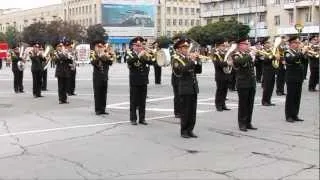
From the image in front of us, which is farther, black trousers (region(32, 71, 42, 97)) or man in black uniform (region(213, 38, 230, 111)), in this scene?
black trousers (region(32, 71, 42, 97))

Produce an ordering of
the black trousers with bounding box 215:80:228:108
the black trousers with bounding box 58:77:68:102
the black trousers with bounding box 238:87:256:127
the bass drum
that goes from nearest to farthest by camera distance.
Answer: the black trousers with bounding box 238:87:256:127
the bass drum
the black trousers with bounding box 215:80:228:108
the black trousers with bounding box 58:77:68:102

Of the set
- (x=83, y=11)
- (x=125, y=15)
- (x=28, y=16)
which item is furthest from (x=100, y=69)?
(x=28, y=16)

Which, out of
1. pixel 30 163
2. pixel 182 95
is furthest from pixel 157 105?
pixel 30 163

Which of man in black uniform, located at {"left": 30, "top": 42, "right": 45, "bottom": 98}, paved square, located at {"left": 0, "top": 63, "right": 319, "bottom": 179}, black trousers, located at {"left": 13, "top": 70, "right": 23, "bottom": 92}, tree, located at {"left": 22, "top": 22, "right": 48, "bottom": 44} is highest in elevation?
tree, located at {"left": 22, "top": 22, "right": 48, "bottom": 44}

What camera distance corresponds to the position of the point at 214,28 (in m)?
96.3

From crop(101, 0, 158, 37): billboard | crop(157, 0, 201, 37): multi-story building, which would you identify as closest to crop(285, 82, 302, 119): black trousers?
crop(101, 0, 158, 37): billboard

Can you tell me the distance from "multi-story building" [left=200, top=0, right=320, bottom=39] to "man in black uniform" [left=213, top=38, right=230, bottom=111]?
224 feet

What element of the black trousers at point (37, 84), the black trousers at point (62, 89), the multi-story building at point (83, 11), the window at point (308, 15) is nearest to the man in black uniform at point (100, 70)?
the black trousers at point (62, 89)

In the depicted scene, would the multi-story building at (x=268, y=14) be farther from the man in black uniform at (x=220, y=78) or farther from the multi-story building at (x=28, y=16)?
the man in black uniform at (x=220, y=78)

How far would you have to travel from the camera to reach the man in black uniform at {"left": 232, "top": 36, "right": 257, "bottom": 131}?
12.2 metres

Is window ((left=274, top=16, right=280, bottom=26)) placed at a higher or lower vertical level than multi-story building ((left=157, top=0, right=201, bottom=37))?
lower

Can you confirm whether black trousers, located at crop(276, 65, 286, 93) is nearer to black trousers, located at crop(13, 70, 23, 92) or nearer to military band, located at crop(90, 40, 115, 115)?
military band, located at crop(90, 40, 115, 115)

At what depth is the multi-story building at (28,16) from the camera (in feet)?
517

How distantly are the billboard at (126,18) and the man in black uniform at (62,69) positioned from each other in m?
110
